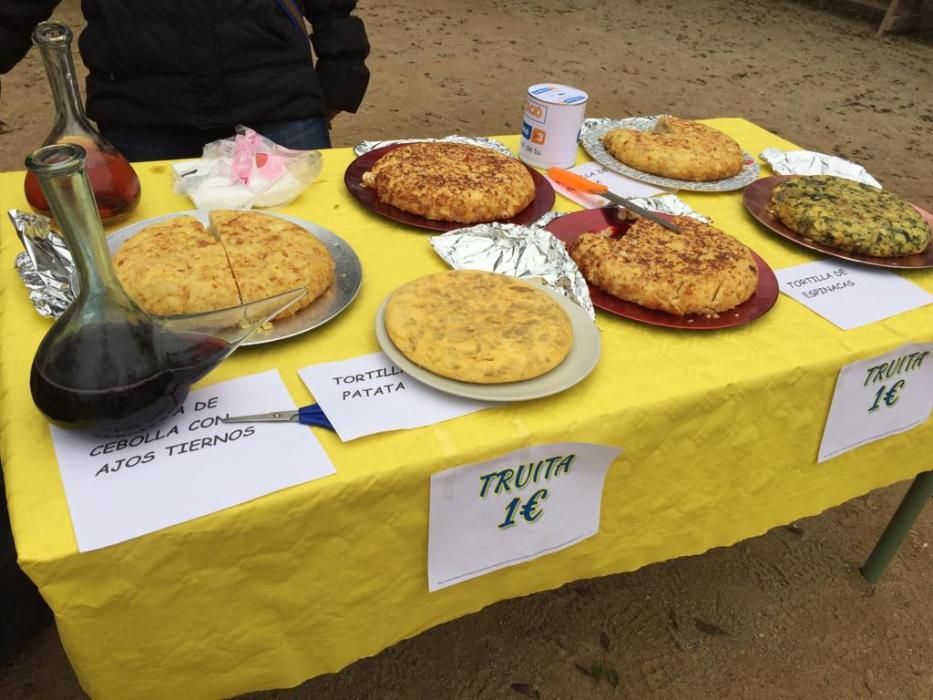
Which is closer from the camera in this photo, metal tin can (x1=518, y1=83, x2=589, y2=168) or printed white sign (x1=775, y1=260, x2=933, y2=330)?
printed white sign (x1=775, y1=260, x2=933, y2=330)

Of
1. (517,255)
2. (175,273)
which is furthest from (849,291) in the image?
(175,273)

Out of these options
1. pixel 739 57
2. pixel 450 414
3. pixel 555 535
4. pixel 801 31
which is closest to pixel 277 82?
pixel 450 414

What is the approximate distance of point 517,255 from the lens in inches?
49.8

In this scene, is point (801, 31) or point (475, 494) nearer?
point (475, 494)

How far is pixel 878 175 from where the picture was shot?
462cm

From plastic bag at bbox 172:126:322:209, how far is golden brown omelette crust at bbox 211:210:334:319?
0.68 ft

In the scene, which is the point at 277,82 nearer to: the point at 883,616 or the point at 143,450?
the point at 143,450

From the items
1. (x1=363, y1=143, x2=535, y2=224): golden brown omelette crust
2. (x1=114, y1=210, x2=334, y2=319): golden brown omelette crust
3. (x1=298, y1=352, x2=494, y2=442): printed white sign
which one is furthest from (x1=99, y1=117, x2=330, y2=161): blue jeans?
(x1=298, y1=352, x2=494, y2=442): printed white sign

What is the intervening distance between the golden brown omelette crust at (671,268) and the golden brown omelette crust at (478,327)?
0.16m

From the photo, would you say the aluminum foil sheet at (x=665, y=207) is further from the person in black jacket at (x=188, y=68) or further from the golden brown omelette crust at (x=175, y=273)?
the person in black jacket at (x=188, y=68)

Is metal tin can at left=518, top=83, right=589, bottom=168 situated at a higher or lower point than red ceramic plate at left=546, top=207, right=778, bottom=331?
higher

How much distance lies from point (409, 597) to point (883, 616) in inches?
61.9

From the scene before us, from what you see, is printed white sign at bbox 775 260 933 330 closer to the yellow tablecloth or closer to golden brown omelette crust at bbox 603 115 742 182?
the yellow tablecloth

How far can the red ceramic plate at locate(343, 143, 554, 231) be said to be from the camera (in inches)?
54.6
